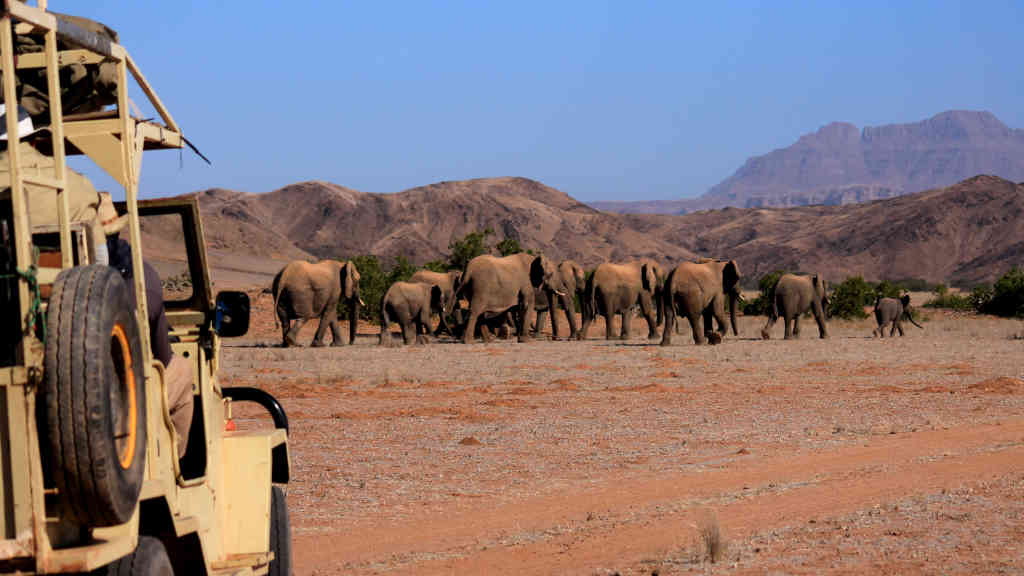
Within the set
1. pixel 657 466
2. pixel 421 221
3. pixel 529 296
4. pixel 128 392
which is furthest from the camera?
pixel 421 221

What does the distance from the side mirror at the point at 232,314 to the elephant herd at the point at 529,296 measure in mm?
24661

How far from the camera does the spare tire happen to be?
375cm

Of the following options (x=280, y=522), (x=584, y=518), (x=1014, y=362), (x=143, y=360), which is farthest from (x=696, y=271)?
(x=143, y=360)

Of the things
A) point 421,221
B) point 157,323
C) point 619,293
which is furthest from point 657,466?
point 421,221

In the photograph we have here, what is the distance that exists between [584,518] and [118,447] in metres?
5.59

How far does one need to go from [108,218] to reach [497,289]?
95.2ft

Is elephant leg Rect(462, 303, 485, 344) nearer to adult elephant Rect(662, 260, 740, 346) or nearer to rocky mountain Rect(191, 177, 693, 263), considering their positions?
adult elephant Rect(662, 260, 740, 346)

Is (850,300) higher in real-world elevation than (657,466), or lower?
higher

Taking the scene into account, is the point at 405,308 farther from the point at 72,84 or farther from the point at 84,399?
the point at 84,399

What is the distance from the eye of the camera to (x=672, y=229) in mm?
164000

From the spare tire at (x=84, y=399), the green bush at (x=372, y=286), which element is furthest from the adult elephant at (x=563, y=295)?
the spare tire at (x=84, y=399)

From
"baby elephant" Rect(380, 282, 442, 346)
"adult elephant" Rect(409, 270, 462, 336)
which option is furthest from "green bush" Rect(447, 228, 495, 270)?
"baby elephant" Rect(380, 282, 442, 346)

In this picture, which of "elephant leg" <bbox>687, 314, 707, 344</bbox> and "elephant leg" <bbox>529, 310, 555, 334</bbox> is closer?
"elephant leg" <bbox>687, 314, 707, 344</bbox>

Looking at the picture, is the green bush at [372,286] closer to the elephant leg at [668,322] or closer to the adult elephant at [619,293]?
the adult elephant at [619,293]
